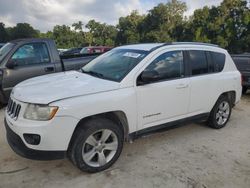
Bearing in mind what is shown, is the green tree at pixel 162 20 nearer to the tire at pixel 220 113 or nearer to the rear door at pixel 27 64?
the rear door at pixel 27 64

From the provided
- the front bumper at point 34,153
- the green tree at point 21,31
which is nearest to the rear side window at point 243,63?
the front bumper at point 34,153

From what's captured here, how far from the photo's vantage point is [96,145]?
140 inches

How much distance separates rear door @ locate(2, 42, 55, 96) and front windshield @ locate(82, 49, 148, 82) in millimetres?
2312

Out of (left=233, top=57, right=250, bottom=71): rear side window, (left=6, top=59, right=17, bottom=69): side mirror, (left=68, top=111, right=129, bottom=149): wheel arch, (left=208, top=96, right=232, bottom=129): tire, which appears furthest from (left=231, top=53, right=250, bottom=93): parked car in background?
(left=6, top=59, right=17, bottom=69): side mirror

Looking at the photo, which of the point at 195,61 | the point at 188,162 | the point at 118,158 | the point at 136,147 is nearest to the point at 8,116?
the point at 118,158

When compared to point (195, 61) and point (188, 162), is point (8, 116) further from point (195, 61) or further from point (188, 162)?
point (195, 61)

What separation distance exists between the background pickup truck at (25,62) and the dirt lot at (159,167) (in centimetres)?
176

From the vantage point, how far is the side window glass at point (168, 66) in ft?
13.3

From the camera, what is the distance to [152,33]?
43.2m

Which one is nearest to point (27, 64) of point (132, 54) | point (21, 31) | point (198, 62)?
point (132, 54)

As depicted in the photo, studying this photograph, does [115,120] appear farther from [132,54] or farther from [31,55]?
[31,55]

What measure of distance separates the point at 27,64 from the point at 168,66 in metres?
3.75

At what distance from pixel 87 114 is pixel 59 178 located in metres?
0.94

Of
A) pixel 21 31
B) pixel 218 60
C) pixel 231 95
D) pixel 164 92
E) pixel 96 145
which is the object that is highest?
pixel 21 31
